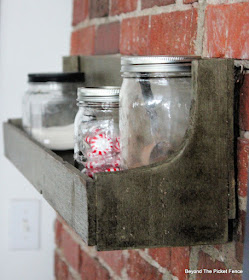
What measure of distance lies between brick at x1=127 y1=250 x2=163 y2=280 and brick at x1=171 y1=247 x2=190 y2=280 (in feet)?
0.16

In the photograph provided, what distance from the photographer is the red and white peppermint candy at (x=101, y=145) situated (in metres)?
0.62

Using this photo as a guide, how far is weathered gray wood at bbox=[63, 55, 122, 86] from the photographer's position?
32.8 inches

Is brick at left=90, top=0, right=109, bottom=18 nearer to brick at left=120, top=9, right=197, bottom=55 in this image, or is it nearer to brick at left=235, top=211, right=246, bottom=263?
brick at left=120, top=9, right=197, bottom=55

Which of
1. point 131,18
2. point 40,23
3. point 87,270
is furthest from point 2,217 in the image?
point 131,18

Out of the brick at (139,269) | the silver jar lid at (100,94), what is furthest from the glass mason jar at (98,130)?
the brick at (139,269)

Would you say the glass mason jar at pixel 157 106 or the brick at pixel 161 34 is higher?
the brick at pixel 161 34

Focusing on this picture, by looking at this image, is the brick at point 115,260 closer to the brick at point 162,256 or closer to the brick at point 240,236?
the brick at point 162,256

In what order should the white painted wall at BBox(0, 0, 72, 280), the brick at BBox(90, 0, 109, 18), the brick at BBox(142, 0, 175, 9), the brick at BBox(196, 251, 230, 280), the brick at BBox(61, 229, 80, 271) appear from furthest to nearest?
the white painted wall at BBox(0, 0, 72, 280) → the brick at BBox(61, 229, 80, 271) → the brick at BBox(90, 0, 109, 18) → the brick at BBox(142, 0, 175, 9) → the brick at BBox(196, 251, 230, 280)

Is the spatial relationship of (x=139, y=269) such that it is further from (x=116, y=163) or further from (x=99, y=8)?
(x=99, y=8)

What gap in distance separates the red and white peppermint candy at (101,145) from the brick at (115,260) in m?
0.35

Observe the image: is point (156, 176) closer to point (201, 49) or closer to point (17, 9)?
point (201, 49)

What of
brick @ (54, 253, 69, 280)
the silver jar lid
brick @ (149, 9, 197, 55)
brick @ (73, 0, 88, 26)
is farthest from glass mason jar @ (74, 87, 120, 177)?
brick @ (54, 253, 69, 280)

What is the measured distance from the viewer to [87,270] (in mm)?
1120

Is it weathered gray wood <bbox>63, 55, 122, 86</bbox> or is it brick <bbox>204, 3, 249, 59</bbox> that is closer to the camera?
brick <bbox>204, 3, 249, 59</bbox>
